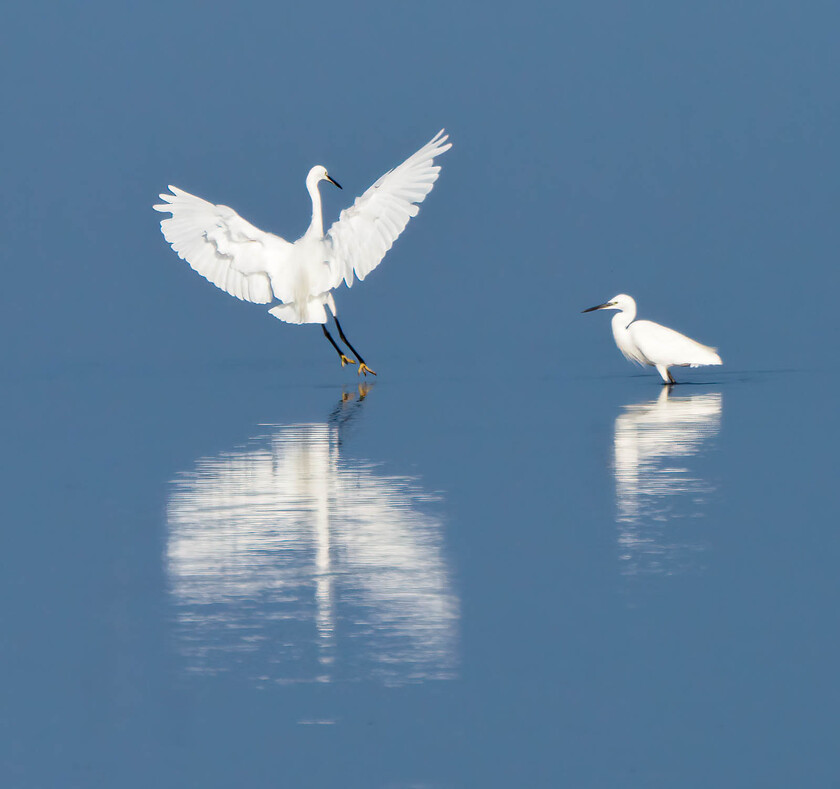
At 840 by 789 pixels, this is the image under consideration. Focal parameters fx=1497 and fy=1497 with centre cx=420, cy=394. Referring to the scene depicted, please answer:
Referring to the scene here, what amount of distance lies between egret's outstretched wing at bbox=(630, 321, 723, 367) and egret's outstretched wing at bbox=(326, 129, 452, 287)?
2.89 meters

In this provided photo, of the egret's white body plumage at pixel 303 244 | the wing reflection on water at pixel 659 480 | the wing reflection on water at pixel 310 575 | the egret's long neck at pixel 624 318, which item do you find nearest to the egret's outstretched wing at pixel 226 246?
the egret's white body plumage at pixel 303 244

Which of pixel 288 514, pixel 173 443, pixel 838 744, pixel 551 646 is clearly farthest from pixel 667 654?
pixel 173 443

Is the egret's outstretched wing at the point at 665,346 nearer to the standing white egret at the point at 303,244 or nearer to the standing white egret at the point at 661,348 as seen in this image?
the standing white egret at the point at 661,348

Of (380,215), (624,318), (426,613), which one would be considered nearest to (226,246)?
(380,215)

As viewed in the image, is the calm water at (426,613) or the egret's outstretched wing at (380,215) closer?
the calm water at (426,613)

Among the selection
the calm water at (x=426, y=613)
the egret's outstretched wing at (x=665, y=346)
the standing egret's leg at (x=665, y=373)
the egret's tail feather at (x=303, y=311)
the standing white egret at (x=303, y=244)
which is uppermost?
the standing white egret at (x=303, y=244)

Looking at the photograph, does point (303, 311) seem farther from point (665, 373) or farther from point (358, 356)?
point (665, 373)

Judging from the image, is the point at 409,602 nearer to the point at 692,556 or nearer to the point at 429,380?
the point at 692,556

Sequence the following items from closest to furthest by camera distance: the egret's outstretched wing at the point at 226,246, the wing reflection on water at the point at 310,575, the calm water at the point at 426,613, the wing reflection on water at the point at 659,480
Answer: the calm water at the point at 426,613 → the wing reflection on water at the point at 310,575 → the wing reflection on water at the point at 659,480 → the egret's outstretched wing at the point at 226,246

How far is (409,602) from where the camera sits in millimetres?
6020

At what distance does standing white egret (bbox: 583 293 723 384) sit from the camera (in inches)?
651

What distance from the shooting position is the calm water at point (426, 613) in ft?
14.7

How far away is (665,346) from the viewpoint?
54.2 feet

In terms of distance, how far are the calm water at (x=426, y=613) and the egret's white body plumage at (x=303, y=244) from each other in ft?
17.2
